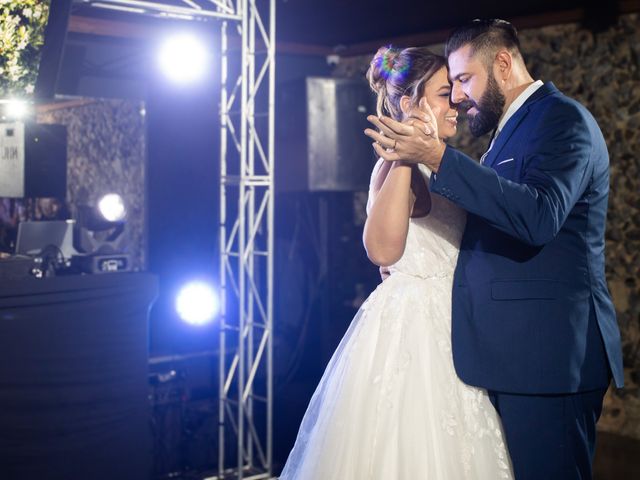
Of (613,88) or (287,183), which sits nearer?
(613,88)

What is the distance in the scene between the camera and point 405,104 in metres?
2.27

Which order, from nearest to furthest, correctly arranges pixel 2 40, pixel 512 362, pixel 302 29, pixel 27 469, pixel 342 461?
pixel 512 362 < pixel 342 461 < pixel 27 469 < pixel 2 40 < pixel 302 29

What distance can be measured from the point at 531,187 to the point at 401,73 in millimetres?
673

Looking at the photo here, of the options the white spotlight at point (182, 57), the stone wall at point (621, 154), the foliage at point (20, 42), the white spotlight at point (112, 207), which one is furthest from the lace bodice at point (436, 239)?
Answer: the white spotlight at point (182, 57)

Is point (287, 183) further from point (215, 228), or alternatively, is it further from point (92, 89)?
point (92, 89)

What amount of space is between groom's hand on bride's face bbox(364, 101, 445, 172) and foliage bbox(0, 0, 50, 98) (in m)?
3.73

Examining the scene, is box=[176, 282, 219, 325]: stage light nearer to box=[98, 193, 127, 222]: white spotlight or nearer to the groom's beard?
box=[98, 193, 127, 222]: white spotlight

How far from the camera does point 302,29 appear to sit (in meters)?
6.27

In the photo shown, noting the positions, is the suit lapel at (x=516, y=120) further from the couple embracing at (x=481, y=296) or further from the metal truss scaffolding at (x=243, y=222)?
the metal truss scaffolding at (x=243, y=222)

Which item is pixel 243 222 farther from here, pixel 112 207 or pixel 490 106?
pixel 490 106

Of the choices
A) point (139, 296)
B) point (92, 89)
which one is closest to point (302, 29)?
point (92, 89)

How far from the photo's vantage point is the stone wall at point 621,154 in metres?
5.10

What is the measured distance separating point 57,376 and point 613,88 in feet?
12.6

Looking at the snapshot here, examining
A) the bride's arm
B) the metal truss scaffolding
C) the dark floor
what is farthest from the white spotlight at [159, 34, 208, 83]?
the bride's arm
